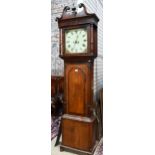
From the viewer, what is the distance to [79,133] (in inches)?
61.8

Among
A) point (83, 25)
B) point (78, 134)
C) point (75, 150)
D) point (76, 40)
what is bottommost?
point (75, 150)

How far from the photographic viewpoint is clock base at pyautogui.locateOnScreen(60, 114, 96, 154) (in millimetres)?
1530

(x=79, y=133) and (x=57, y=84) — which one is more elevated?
(x=57, y=84)

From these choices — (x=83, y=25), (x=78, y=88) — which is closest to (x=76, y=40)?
(x=83, y=25)

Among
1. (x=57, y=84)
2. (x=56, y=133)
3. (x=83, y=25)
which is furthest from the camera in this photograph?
(x=57, y=84)

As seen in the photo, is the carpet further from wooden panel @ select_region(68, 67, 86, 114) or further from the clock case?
the clock case

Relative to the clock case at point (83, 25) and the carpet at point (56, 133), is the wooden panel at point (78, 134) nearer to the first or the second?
the carpet at point (56, 133)

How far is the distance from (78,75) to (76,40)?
0.32 metres

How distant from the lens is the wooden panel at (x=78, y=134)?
153 centimetres

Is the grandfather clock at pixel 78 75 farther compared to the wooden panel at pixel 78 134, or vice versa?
the wooden panel at pixel 78 134

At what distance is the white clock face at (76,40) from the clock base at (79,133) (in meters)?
0.63

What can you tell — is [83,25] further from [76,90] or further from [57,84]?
[57,84]

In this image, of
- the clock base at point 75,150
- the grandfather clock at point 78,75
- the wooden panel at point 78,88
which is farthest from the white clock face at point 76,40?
the clock base at point 75,150
